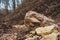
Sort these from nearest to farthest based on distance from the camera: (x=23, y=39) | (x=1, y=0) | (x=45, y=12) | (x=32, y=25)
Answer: (x=23, y=39) → (x=32, y=25) → (x=45, y=12) → (x=1, y=0)

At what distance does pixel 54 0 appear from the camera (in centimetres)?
1224

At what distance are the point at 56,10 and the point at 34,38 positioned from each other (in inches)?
170

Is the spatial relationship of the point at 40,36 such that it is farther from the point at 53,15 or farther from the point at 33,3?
the point at 33,3

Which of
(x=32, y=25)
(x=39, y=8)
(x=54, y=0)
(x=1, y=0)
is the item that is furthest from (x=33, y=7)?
(x=1, y=0)

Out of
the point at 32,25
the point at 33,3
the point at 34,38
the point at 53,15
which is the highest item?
the point at 33,3

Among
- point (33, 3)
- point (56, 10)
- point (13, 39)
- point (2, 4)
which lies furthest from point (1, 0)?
point (13, 39)

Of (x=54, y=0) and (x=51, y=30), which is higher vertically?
(x=54, y=0)

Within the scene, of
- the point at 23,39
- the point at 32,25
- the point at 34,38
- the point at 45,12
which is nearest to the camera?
the point at 34,38

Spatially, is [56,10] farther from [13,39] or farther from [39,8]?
[13,39]

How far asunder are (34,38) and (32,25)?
166cm

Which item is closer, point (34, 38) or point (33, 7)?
point (34, 38)

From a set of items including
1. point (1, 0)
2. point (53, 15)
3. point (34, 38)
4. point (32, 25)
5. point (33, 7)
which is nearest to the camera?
point (34, 38)

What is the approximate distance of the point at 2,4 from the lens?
3484 centimetres

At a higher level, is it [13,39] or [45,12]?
[45,12]
